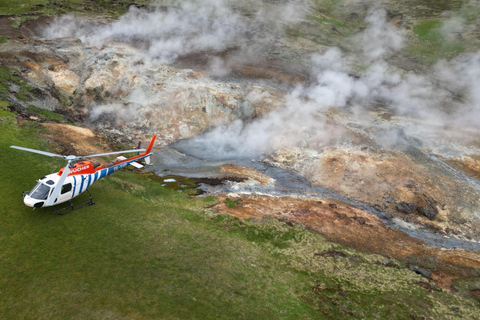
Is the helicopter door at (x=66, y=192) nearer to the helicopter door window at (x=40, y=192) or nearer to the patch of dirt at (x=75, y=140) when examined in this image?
the helicopter door window at (x=40, y=192)

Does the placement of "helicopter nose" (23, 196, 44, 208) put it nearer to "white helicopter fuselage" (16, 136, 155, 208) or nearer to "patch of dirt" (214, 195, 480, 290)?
"white helicopter fuselage" (16, 136, 155, 208)

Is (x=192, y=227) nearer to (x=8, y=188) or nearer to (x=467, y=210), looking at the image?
(x=8, y=188)

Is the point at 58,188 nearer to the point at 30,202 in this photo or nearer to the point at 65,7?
the point at 30,202

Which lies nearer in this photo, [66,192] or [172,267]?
[172,267]

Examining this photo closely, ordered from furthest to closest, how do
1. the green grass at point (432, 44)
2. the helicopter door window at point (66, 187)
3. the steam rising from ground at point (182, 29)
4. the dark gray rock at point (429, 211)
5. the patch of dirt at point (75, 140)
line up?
the green grass at point (432, 44), the steam rising from ground at point (182, 29), the patch of dirt at point (75, 140), the dark gray rock at point (429, 211), the helicopter door window at point (66, 187)

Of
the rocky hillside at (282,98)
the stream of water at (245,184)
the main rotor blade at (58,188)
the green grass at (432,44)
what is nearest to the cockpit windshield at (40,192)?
the main rotor blade at (58,188)

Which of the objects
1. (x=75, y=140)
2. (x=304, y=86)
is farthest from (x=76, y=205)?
(x=304, y=86)
